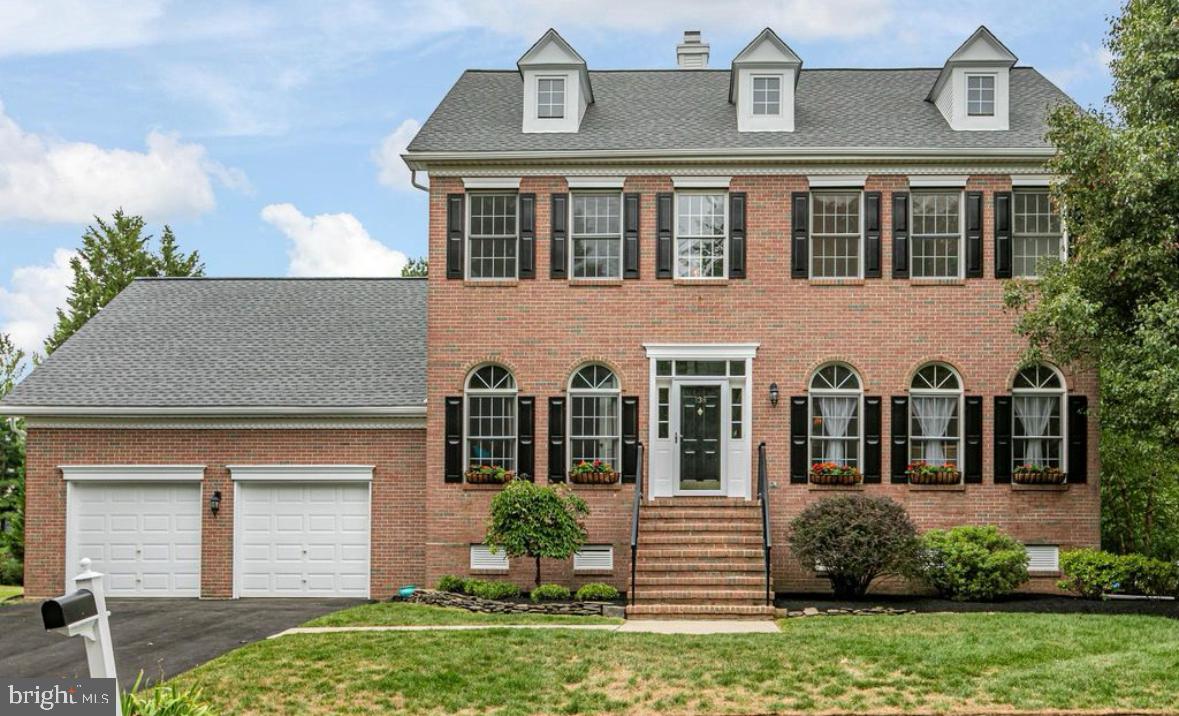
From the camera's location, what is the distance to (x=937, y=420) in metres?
17.8

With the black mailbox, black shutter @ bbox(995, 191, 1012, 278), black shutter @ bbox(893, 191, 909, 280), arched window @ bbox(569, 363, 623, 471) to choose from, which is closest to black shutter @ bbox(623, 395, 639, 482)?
arched window @ bbox(569, 363, 623, 471)

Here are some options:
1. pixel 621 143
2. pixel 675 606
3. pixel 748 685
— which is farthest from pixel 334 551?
pixel 748 685

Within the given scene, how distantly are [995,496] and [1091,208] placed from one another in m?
4.76

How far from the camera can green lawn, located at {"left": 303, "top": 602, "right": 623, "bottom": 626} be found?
1427 centimetres

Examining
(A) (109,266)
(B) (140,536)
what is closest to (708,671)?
(B) (140,536)

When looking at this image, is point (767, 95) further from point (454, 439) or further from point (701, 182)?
point (454, 439)

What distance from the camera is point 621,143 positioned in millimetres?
18156

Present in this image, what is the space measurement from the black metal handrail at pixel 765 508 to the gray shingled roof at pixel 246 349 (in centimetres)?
574

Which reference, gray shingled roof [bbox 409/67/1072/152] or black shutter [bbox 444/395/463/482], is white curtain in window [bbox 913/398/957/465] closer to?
gray shingled roof [bbox 409/67/1072/152]

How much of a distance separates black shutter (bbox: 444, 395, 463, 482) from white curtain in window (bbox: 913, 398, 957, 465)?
7.27 metres

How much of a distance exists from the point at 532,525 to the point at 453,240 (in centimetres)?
484

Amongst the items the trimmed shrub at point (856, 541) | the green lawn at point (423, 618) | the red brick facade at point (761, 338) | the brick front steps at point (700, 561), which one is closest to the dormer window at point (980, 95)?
the red brick facade at point (761, 338)

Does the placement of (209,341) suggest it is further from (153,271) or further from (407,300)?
(153,271)

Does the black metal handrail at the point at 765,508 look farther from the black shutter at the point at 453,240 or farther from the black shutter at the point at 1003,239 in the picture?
the black shutter at the point at 453,240
